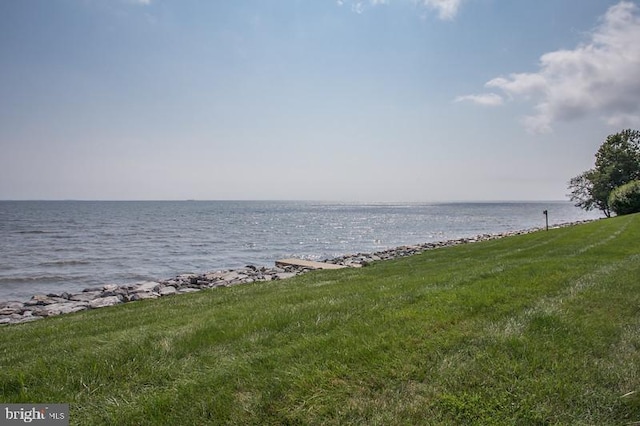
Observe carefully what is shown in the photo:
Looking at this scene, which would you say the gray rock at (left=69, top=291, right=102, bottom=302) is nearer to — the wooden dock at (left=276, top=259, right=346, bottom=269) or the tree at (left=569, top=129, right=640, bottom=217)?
the wooden dock at (left=276, top=259, right=346, bottom=269)

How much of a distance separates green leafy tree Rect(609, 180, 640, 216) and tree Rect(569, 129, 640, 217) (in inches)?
321

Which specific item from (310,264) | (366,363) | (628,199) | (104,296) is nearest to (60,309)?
(104,296)

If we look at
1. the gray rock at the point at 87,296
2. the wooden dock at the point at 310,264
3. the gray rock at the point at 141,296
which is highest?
the wooden dock at the point at 310,264

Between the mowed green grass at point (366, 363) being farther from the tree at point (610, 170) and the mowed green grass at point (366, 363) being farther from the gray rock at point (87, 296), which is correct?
the tree at point (610, 170)

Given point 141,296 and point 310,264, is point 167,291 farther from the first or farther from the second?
point 310,264

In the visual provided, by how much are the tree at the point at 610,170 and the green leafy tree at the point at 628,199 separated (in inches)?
321

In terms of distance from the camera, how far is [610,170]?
45.0 meters

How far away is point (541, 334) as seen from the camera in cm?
459

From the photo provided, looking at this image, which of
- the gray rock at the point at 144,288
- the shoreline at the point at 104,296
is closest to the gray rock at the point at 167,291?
the shoreline at the point at 104,296

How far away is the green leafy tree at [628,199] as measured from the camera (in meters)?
34.1

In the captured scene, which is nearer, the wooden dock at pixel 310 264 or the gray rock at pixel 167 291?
the gray rock at pixel 167 291

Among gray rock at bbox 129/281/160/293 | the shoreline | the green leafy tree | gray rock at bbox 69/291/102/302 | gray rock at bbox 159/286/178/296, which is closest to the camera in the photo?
the shoreline

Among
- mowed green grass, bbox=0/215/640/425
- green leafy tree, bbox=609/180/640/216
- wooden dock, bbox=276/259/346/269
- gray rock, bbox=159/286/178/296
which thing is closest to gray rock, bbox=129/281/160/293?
gray rock, bbox=159/286/178/296

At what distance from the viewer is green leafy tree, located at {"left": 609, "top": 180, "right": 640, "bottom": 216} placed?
112ft
